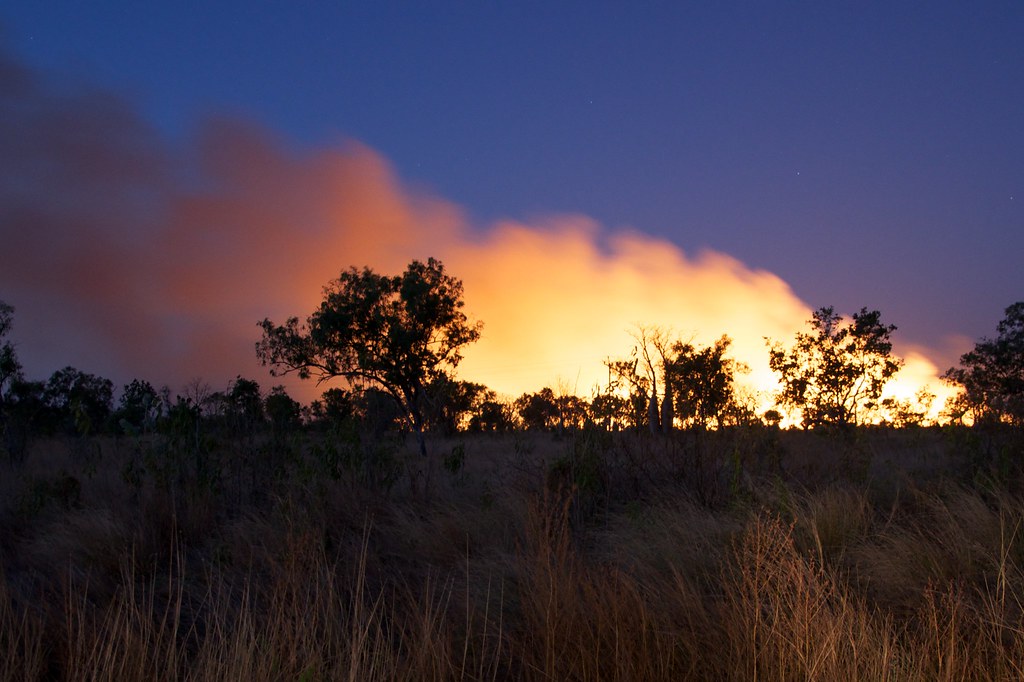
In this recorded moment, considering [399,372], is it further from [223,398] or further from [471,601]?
[471,601]

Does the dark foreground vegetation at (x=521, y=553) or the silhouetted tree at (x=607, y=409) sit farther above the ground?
the silhouetted tree at (x=607, y=409)

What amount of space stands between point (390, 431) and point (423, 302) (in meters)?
16.9

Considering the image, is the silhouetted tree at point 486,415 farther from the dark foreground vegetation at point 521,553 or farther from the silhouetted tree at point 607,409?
the silhouetted tree at point 607,409

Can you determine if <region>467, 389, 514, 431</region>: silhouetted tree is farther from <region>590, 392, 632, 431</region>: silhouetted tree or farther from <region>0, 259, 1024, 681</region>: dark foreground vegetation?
<region>590, 392, 632, 431</region>: silhouetted tree

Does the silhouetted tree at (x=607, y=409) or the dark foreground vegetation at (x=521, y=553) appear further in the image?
the silhouetted tree at (x=607, y=409)

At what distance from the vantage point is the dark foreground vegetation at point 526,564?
12.7 ft

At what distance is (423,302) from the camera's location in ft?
92.9

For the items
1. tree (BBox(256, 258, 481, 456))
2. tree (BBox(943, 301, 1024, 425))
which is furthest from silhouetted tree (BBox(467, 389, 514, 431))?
tree (BBox(943, 301, 1024, 425))

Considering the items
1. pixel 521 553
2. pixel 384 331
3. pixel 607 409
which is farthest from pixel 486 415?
pixel 521 553

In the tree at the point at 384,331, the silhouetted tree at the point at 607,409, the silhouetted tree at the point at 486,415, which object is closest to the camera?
the silhouetted tree at the point at 607,409

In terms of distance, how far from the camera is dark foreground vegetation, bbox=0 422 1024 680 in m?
3.88

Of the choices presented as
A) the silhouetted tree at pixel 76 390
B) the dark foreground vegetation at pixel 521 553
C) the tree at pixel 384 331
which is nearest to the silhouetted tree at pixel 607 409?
the dark foreground vegetation at pixel 521 553

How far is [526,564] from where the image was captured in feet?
17.5

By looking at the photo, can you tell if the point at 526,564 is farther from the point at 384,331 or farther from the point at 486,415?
the point at 486,415
